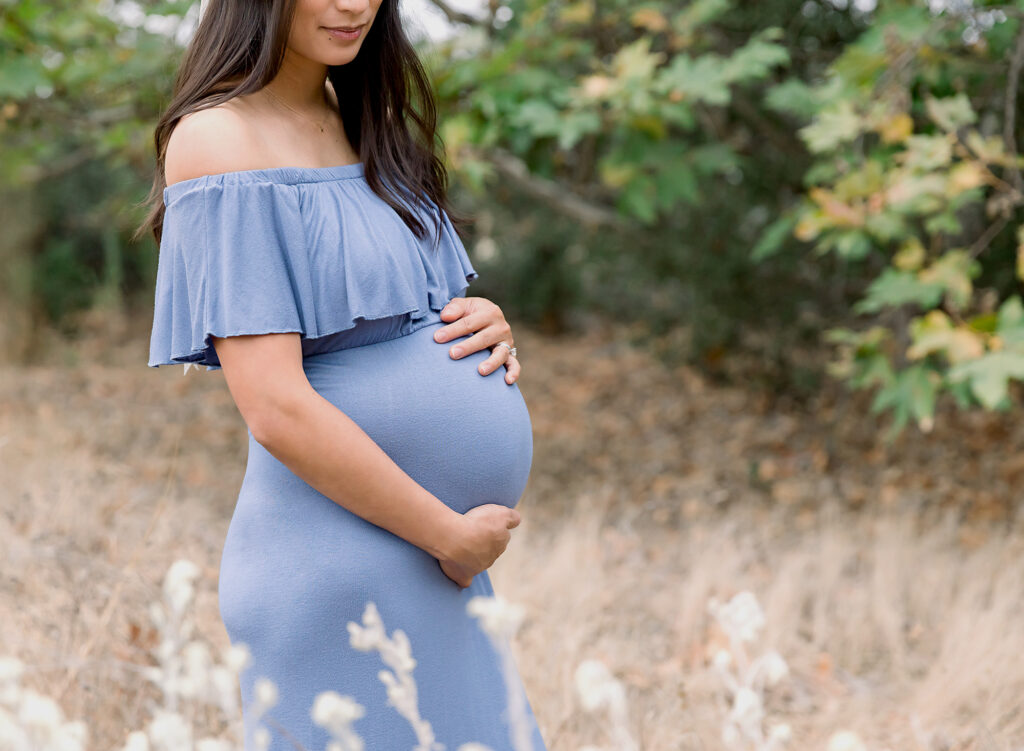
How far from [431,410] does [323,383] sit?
0.16 m

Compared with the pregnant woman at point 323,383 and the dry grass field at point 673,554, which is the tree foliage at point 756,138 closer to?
the dry grass field at point 673,554

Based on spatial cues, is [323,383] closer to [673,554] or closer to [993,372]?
[993,372]

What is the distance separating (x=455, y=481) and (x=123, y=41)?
3.66 meters

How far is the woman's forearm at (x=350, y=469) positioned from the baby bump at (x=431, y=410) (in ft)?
0.17

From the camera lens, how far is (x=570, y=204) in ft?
17.1

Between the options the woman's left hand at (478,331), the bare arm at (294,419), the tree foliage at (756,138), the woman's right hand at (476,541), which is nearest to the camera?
the bare arm at (294,419)

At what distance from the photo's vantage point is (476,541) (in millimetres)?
1367

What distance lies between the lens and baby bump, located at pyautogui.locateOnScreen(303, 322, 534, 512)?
A: 1.37 metres

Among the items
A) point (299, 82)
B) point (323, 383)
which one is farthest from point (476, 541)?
point (299, 82)

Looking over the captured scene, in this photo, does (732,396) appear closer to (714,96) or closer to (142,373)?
(714,96)

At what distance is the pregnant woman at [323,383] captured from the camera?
1.25 meters

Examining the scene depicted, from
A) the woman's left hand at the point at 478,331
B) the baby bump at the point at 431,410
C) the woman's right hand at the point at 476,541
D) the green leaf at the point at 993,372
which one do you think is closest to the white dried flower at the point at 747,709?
the woman's right hand at the point at 476,541

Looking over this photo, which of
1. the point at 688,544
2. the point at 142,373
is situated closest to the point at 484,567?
the point at 688,544

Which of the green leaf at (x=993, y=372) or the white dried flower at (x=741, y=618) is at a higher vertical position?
the white dried flower at (x=741, y=618)
